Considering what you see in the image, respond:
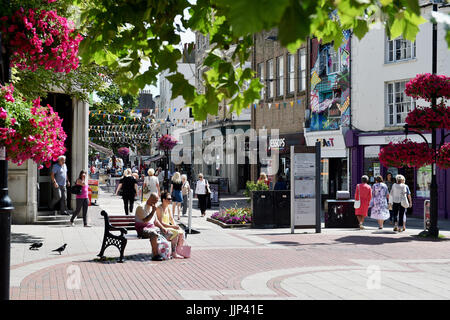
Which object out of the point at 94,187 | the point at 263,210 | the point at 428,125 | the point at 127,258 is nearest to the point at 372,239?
the point at 428,125

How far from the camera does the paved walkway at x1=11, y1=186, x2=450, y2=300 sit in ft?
28.1

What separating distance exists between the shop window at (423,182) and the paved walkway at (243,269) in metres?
8.35

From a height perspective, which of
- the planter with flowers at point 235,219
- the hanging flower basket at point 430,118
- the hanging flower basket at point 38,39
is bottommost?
the planter with flowers at point 235,219

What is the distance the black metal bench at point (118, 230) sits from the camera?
1152cm

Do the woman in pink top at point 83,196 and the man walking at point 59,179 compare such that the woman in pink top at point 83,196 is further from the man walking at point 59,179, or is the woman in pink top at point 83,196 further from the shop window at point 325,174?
the shop window at point 325,174

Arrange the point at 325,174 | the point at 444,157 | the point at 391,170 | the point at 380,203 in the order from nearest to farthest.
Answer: the point at 444,157 → the point at 380,203 → the point at 391,170 → the point at 325,174

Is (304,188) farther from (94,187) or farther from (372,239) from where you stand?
(94,187)

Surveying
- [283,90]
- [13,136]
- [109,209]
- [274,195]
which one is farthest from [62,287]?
[283,90]

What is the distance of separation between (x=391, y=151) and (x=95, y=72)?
8174 mm

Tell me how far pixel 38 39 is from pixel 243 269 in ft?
16.9

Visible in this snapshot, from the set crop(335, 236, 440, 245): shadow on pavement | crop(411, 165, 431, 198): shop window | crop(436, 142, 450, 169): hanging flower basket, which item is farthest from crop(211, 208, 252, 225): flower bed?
crop(411, 165, 431, 198): shop window

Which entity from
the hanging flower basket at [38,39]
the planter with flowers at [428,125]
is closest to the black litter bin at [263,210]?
the planter with flowers at [428,125]

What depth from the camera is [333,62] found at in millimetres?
30250

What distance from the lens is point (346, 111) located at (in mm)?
29016
